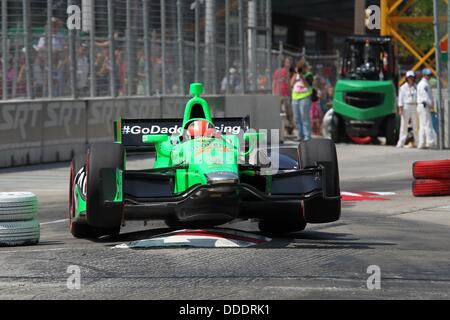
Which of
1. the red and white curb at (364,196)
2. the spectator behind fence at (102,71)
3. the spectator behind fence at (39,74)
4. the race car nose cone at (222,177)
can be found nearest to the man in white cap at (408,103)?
the spectator behind fence at (102,71)

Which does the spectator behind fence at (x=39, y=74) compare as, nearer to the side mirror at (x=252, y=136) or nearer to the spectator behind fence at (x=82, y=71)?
the spectator behind fence at (x=82, y=71)

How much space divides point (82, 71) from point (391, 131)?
7.83 meters

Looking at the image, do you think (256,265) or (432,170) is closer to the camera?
(256,265)

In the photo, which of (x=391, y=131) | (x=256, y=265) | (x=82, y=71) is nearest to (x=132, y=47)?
(x=82, y=71)

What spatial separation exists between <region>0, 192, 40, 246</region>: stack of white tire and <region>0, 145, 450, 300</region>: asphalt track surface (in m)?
0.23

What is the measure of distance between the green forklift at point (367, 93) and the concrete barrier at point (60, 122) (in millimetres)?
3838

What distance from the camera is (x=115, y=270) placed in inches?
378

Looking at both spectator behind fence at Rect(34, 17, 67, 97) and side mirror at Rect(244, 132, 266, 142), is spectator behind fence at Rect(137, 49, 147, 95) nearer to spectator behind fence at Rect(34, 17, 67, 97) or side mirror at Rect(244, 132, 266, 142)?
spectator behind fence at Rect(34, 17, 67, 97)

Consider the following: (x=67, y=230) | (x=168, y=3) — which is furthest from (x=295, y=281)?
(x=168, y=3)

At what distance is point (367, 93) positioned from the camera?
91.1ft

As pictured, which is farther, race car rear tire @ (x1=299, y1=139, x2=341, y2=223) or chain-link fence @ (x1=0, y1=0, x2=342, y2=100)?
chain-link fence @ (x1=0, y1=0, x2=342, y2=100)

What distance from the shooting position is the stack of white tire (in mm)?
11405

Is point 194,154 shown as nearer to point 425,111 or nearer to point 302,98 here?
point 425,111

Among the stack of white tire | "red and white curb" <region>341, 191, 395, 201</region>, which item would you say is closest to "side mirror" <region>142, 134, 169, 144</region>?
the stack of white tire
